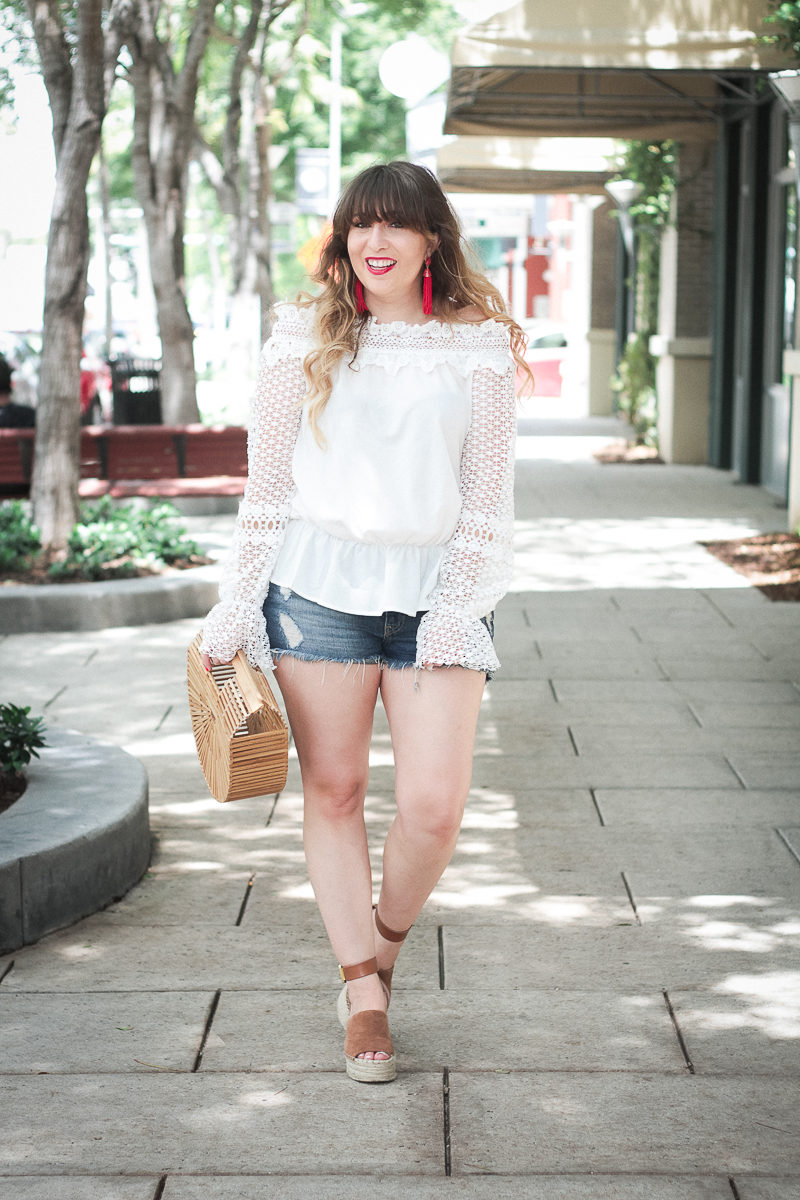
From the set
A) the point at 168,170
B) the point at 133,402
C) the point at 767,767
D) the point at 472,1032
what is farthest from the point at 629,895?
the point at 133,402

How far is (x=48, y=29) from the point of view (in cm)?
977

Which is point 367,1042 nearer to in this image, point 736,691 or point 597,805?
point 597,805

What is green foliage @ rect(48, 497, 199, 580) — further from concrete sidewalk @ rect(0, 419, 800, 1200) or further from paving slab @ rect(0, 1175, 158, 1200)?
paving slab @ rect(0, 1175, 158, 1200)

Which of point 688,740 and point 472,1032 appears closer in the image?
point 472,1032

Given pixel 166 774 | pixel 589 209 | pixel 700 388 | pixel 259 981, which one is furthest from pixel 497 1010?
pixel 589 209

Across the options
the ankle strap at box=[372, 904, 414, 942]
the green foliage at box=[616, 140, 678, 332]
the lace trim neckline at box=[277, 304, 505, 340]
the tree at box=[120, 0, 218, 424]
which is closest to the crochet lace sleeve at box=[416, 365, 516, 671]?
the lace trim neckline at box=[277, 304, 505, 340]

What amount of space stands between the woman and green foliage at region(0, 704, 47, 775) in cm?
170

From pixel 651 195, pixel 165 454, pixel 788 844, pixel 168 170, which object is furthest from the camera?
pixel 651 195

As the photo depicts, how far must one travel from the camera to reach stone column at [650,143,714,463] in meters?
17.5

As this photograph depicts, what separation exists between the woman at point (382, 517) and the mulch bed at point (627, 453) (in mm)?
15027

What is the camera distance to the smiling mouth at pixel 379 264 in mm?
3299

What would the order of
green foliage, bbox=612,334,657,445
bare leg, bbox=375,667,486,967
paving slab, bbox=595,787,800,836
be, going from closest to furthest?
bare leg, bbox=375,667,486,967
paving slab, bbox=595,787,800,836
green foliage, bbox=612,334,657,445

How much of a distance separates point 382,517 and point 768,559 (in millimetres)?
7941

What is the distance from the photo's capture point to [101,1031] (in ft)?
12.1
